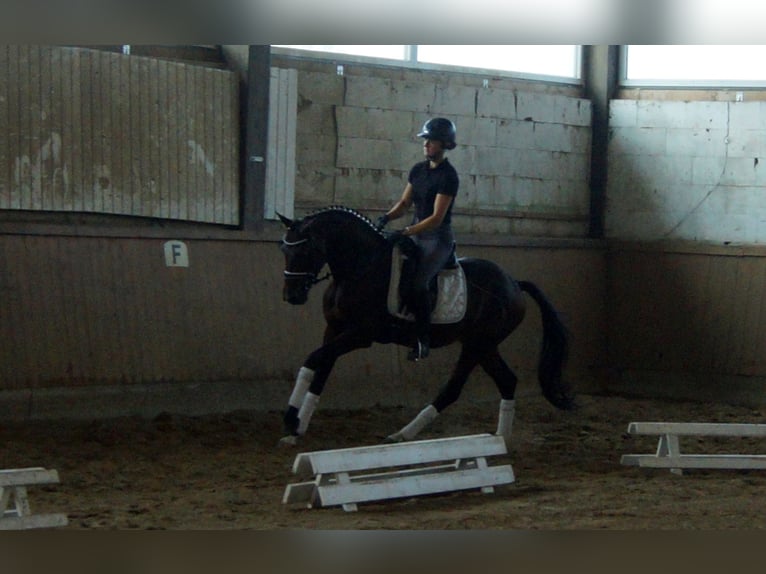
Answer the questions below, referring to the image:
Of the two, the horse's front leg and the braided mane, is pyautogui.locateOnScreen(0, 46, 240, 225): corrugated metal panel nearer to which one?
the braided mane

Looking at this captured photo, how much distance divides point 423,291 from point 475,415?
2519 mm

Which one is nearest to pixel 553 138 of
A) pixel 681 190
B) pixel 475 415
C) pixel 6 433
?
pixel 681 190

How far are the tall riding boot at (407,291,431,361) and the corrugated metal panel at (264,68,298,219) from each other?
7.84ft

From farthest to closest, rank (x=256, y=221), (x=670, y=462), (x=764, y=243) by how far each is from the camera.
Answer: (x=764, y=243) → (x=256, y=221) → (x=670, y=462)

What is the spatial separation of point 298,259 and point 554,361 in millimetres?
2125

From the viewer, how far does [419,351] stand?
739cm

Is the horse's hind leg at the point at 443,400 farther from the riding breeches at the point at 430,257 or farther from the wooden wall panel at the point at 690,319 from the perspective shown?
the wooden wall panel at the point at 690,319

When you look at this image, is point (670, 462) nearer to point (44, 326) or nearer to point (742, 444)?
point (742, 444)

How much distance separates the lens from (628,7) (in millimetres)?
1630

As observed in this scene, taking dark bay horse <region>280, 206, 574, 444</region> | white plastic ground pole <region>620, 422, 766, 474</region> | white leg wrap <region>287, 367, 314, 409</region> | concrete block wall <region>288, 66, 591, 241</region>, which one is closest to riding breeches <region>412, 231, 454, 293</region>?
dark bay horse <region>280, 206, 574, 444</region>

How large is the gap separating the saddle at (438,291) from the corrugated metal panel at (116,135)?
213 centimetres

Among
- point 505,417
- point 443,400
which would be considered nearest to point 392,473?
point 443,400

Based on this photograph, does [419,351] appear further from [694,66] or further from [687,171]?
[694,66]

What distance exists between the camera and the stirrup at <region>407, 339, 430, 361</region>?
24.2ft
